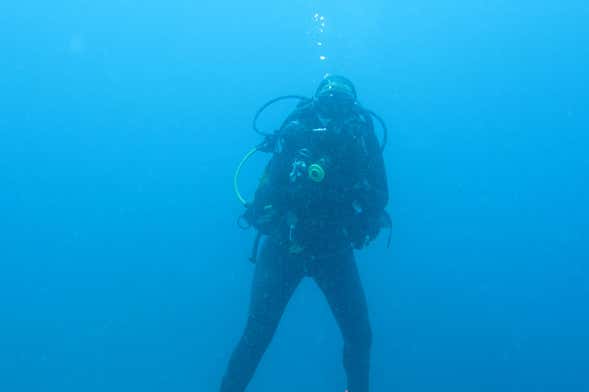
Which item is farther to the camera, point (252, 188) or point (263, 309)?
point (252, 188)

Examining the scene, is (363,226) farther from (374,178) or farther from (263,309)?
(263,309)

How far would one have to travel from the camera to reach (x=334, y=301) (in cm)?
377

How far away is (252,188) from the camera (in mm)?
20250

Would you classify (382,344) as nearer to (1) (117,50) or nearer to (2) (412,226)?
(2) (412,226)

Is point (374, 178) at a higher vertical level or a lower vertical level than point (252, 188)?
lower

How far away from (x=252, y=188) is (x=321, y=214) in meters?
16.8

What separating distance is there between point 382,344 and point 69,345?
8.83 meters

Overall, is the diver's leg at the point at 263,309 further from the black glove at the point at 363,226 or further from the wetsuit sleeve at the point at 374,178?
the wetsuit sleeve at the point at 374,178

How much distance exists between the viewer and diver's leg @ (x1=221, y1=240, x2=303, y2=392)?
3693mm

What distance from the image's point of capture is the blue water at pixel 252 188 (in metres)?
14.3

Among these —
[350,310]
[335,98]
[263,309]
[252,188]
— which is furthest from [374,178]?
[252,188]

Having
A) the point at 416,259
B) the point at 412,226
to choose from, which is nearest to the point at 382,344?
the point at 416,259

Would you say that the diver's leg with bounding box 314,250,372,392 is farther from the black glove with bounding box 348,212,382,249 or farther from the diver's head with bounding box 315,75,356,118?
the diver's head with bounding box 315,75,356,118

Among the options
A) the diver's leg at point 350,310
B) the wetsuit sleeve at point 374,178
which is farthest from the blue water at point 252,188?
the wetsuit sleeve at point 374,178
